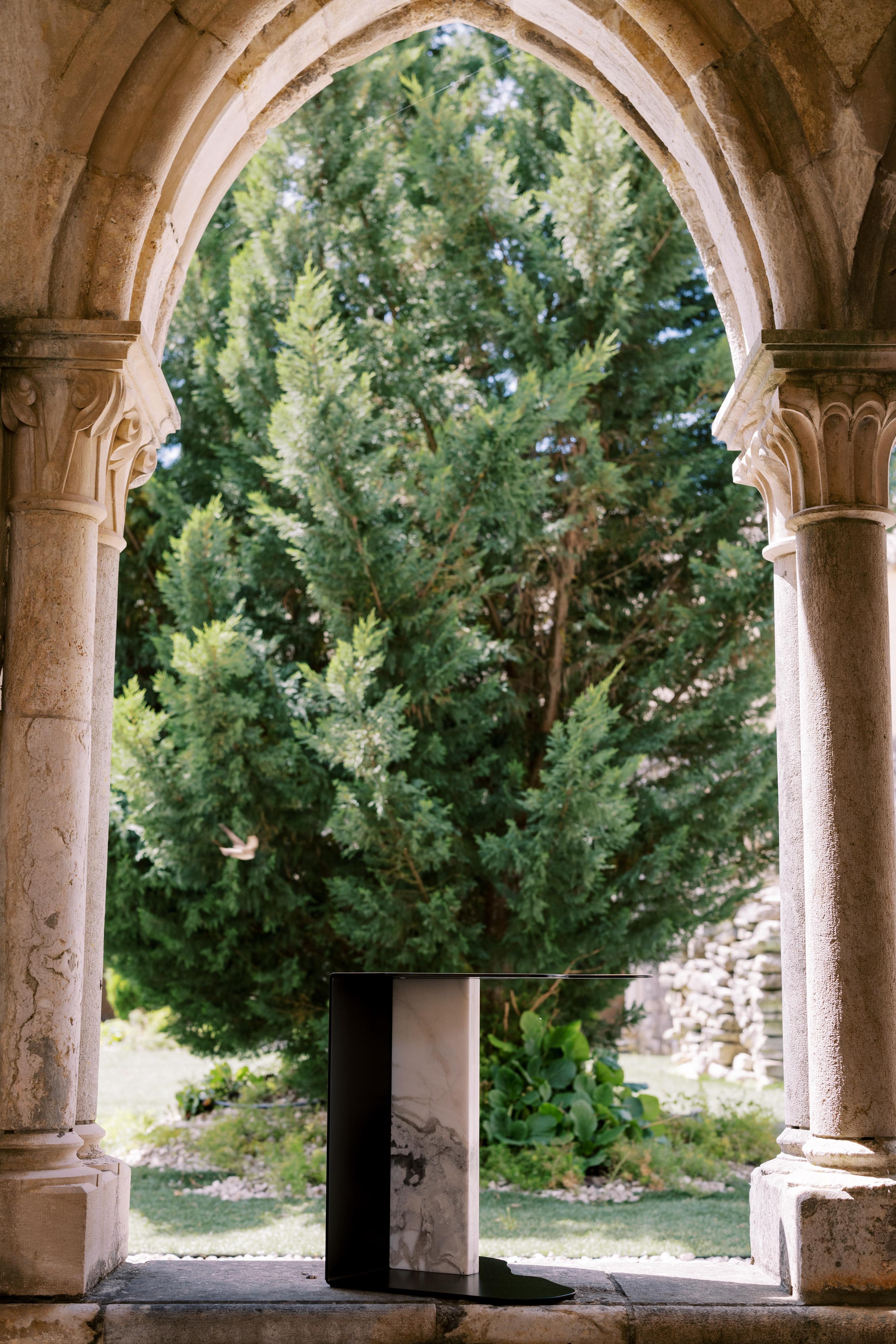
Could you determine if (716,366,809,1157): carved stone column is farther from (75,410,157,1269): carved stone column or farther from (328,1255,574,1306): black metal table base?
(75,410,157,1269): carved stone column

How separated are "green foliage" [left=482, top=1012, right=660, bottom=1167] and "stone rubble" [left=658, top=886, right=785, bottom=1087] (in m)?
1.83

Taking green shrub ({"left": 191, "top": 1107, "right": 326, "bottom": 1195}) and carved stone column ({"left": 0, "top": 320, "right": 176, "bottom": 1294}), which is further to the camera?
green shrub ({"left": 191, "top": 1107, "right": 326, "bottom": 1195})

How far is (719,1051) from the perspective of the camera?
830 cm

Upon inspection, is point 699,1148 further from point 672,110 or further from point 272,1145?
point 672,110

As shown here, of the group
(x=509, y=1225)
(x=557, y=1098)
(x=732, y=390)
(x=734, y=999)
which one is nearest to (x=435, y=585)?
(x=557, y=1098)

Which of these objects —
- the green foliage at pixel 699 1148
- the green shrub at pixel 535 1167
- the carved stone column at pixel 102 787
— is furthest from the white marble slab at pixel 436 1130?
the green foliage at pixel 699 1148

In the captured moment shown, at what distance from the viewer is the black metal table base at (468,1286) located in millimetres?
2121

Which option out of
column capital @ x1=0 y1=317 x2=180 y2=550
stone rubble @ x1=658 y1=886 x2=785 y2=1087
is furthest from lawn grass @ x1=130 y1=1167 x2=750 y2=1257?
column capital @ x1=0 y1=317 x2=180 y2=550

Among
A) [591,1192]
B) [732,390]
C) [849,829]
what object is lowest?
[591,1192]

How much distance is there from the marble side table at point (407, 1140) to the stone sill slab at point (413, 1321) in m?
0.08

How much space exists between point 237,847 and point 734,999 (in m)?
4.67

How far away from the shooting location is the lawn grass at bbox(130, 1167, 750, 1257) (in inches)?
159

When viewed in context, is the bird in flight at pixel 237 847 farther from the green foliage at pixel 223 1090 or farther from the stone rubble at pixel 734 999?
the stone rubble at pixel 734 999

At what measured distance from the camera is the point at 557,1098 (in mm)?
5406
